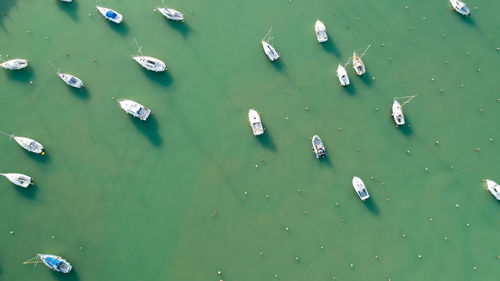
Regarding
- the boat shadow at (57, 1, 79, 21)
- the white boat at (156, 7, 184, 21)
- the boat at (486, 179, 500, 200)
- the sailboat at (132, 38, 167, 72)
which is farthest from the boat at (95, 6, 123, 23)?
the boat at (486, 179, 500, 200)

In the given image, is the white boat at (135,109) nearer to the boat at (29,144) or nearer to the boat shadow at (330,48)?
the boat at (29,144)

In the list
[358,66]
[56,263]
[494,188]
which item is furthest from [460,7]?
[56,263]

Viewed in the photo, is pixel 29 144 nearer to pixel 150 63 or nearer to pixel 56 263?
pixel 56 263

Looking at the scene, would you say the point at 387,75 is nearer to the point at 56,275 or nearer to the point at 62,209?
the point at 62,209

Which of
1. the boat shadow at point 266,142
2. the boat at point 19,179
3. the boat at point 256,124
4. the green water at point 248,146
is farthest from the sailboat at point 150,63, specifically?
the boat at point 19,179

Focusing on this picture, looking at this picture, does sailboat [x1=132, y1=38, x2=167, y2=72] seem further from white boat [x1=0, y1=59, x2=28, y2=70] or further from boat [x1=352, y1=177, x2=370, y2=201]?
boat [x1=352, y1=177, x2=370, y2=201]
